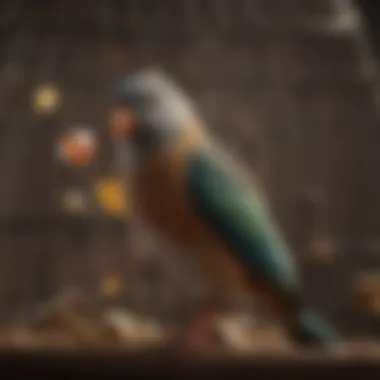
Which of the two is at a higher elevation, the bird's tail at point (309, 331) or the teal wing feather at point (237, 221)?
the teal wing feather at point (237, 221)

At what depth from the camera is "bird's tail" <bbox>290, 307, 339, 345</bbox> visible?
117 cm

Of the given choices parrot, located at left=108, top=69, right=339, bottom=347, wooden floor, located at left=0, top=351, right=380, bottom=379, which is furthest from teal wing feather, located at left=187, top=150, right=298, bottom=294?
wooden floor, located at left=0, top=351, right=380, bottom=379

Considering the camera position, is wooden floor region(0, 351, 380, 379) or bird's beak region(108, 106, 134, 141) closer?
wooden floor region(0, 351, 380, 379)

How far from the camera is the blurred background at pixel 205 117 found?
4.22 feet

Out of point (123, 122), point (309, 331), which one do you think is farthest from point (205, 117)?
point (309, 331)

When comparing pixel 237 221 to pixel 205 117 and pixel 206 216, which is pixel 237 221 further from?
pixel 205 117

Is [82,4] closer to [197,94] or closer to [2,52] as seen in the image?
[2,52]

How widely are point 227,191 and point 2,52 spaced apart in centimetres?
54

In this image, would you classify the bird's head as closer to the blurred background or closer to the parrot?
the parrot

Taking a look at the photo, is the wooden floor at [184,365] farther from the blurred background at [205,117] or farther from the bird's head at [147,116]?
the bird's head at [147,116]

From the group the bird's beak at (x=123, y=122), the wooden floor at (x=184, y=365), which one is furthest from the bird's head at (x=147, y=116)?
the wooden floor at (x=184, y=365)

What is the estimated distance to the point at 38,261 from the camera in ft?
4.33

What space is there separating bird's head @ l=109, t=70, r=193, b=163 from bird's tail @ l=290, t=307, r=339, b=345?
11.2 inches

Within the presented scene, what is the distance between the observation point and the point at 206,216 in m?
1.18
